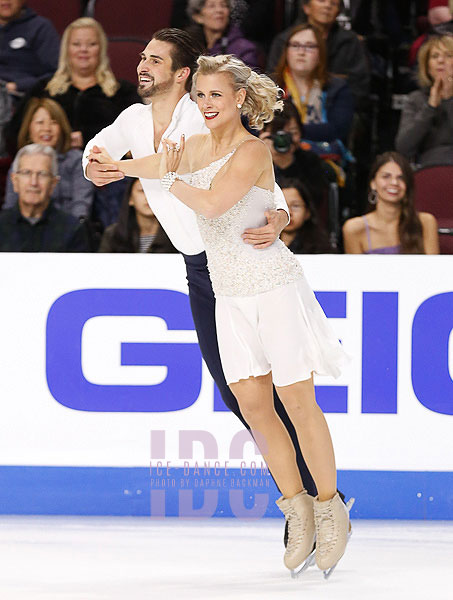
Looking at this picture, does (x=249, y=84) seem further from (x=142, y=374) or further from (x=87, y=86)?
(x=87, y=86)

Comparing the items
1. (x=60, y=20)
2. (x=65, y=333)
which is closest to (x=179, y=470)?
(x=65, y=333)

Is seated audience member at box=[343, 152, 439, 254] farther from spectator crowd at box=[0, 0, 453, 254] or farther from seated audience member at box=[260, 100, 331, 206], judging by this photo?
seated audience member at box=[260, 100, 331, 206]

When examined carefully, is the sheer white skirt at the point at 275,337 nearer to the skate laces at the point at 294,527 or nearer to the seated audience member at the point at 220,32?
the skate laces at the point at 294,527

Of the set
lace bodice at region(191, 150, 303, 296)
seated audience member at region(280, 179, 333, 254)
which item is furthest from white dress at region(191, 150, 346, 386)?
seated audience member at region(280, 179, 333, 254)

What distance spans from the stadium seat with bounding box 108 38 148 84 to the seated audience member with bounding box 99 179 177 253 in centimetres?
116

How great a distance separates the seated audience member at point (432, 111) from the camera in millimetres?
5277

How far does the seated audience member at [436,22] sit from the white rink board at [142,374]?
70.5 inches

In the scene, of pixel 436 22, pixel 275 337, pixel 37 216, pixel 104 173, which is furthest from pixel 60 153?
pixel 436 22

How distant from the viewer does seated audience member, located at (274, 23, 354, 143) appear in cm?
534

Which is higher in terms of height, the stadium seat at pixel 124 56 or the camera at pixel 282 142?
the stadium seat at pixel 124 56

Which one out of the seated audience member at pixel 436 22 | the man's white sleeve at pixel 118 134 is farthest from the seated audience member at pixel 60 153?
the seated audience member at pixel 436 22

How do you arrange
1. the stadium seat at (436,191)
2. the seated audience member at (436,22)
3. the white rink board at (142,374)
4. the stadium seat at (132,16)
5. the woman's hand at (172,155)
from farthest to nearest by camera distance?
the stadium seat at (132,16)
the seated audience member at (436,22)
the stadium seat at (436,191)
the white rink board at (142,374)
the woman's hand at (172,155)

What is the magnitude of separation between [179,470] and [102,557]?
0.82m

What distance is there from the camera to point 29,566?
344cm
